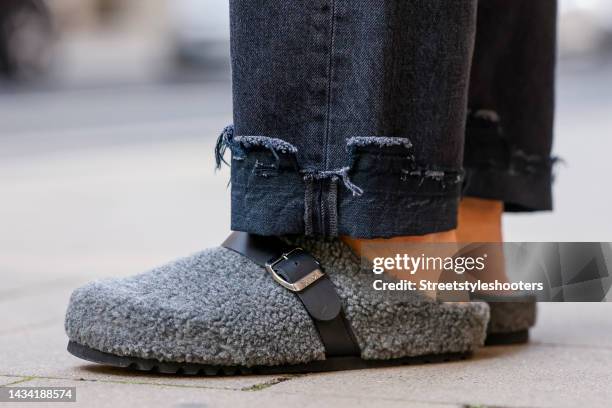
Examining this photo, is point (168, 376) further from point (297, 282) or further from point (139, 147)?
point (139, 147)

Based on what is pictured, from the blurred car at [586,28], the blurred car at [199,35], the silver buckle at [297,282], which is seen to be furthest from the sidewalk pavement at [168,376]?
the blurred car at [586,28]

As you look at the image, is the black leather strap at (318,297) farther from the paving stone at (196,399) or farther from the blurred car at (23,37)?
the blurred car at (23,37)

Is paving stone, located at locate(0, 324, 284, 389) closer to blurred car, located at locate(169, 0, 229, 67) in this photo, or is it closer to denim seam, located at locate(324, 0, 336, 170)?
denim seam, located at locate(324, 0, 336, 170)

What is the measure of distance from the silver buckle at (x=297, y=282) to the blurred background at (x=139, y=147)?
1.94 ft

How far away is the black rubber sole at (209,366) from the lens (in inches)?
49.9

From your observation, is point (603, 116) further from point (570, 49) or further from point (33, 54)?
point (570, 49)

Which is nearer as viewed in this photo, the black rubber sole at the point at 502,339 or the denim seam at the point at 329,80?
the denim seam at the point at 329,80

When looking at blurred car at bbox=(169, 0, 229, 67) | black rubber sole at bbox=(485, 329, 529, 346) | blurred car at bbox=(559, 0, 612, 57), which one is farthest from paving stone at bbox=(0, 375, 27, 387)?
blurred car at bbox=(559, 0, 612, 57)

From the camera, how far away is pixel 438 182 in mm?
1315

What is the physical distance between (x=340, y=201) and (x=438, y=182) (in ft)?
0.42

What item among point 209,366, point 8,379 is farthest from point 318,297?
point 8,379

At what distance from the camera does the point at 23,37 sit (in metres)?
10.4

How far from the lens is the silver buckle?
1.30 m

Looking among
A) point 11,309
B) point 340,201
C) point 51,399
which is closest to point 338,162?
point 340,201
